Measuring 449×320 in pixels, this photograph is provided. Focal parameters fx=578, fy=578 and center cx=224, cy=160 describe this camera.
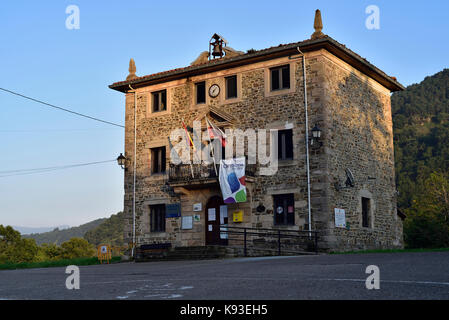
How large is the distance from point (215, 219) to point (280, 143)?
4.28 meters

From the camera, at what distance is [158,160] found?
26750 millimetres

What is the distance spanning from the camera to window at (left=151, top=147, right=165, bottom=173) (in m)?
26.6

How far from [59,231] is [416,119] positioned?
5777 inches

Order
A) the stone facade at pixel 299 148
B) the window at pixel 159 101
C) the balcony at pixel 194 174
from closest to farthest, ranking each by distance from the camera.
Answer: the stone facade at pixel 299 148, the balcony at pixel 194 174, the window at pixel 159 101

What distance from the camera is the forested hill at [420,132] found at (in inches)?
2584

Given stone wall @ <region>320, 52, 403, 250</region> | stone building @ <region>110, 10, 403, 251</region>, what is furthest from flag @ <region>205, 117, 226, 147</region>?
stone wall @ <region>320, 52, 403, 250</region>

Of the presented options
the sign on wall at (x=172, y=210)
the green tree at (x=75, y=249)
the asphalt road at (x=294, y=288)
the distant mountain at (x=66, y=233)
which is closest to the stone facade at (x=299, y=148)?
the sign on wall at (x=172, y=210)

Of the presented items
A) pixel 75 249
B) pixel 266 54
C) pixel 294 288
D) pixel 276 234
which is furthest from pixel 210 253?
pixel 75 249

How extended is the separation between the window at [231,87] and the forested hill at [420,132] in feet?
141

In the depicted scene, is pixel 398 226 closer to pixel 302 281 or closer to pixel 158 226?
pixel 158 226

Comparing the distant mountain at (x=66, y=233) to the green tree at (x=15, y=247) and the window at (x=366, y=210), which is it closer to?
the green tree at (x=15, y=247)

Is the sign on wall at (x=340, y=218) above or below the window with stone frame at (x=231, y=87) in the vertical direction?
below

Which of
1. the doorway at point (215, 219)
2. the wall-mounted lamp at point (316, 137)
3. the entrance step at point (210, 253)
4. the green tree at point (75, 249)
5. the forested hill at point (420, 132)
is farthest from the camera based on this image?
the green tree at point (75, 249)

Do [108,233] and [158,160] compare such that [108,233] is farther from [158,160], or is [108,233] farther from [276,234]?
[276,234]
